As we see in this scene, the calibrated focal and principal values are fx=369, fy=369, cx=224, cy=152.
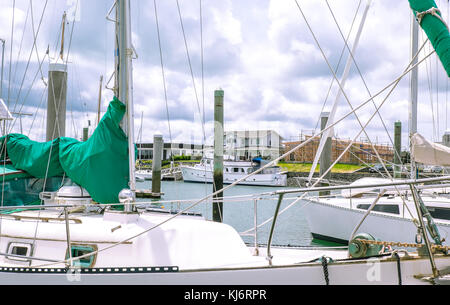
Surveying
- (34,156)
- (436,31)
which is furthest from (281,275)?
(34,156)

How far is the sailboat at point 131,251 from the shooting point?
3383mm

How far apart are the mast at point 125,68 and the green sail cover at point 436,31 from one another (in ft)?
11.7

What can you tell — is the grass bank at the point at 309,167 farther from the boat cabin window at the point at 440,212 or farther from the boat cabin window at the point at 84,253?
the boat cabin window at the point at 84,253

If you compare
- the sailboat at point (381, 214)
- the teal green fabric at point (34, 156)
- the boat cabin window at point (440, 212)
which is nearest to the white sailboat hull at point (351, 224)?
the sailboat at point (381, 214)

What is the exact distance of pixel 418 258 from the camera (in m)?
3.25

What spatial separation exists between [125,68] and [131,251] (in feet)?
8.63

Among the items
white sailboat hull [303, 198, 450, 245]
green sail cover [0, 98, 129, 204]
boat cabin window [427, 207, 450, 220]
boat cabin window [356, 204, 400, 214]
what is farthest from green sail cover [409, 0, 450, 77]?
boat cabin window [356, 204, 400, 214]

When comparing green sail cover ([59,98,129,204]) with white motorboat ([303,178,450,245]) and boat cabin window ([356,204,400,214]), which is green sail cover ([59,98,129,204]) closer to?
white motorboat ([303,178,450,245])

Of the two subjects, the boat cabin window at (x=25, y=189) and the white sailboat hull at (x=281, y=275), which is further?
the boat cabin window at (x=25, y=189)

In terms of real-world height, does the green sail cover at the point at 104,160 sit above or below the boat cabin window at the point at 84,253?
above

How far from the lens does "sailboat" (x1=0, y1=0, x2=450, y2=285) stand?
133 inches

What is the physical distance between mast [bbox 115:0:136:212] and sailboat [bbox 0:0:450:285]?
14 mm
